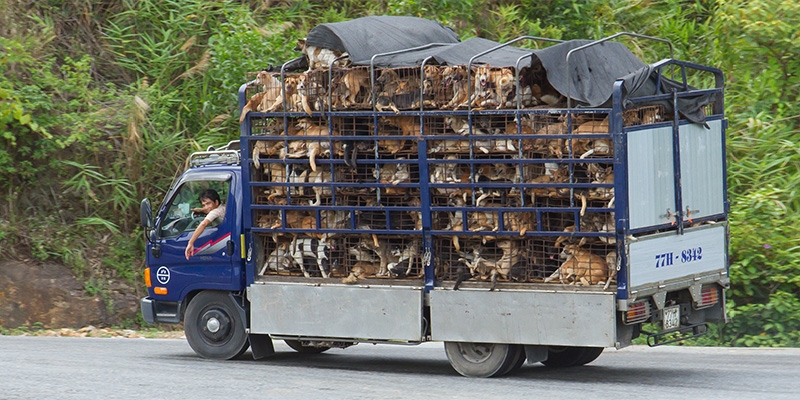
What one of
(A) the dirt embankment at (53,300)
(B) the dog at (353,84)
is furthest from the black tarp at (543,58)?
(A) the dirt embankment at (53,300)

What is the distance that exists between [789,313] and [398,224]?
4.57 metres

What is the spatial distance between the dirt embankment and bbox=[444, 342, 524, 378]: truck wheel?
6.63m

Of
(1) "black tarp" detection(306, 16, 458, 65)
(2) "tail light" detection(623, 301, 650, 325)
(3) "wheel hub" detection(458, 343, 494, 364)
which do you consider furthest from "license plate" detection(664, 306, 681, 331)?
(1) "black tarp" detection(306, 16, 458, 65)

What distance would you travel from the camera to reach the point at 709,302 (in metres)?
8.96

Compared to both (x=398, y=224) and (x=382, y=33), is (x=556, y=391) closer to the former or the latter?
(x=398, y=224)

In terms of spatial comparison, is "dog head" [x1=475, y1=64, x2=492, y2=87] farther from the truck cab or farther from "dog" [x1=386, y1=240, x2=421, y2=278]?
the truck cab

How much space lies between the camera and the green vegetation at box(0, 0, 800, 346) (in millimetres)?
12383

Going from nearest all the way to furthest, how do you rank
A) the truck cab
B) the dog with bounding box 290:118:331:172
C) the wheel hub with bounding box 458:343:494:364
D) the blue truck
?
the blue truck
the wheel hub with bounding box 458:343:494:364
the dog with bounding box 290:118:331:172
the truck cab

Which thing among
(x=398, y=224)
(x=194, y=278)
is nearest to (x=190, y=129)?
(x=194, y=278)

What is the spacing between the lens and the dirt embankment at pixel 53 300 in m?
13.4

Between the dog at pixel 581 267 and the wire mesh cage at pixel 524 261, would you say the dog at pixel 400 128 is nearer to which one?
the wire mesh cage at pixel 524 261

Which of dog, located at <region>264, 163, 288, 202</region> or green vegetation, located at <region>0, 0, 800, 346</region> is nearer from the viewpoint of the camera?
dog, located at <region>264, 163, 288, 202</region>

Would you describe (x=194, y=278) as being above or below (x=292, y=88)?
below

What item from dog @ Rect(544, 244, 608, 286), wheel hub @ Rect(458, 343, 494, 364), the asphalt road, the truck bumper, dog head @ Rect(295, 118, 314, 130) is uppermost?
dog head @ Rect(295, 118, 314, 130)
